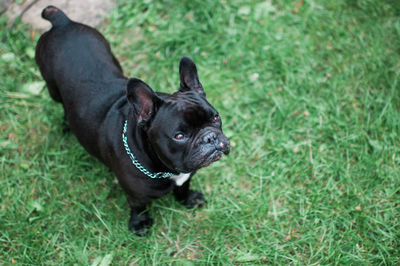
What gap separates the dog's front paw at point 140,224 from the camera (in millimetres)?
3494

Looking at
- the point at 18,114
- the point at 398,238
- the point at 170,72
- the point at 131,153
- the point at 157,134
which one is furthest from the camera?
the point at 170,72

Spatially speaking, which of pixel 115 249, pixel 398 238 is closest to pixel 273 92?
pixel 398 238

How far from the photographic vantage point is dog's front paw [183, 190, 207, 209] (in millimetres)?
3674

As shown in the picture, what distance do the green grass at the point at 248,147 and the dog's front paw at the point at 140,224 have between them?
92mm

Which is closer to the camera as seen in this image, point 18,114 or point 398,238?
point 398,238

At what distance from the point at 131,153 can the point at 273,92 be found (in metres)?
2.31

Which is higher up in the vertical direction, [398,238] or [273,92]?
[273,92]

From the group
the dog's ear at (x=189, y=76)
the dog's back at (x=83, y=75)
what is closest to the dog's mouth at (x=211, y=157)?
the dog's ear at (x=189, y=76)

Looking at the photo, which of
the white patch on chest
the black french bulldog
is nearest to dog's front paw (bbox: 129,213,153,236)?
the black french bulldog

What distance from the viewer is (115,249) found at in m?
3.46

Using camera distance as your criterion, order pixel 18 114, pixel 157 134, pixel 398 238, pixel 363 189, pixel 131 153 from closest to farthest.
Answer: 1. pixel 157 134
2. pixel 131 153
3. pixel 398 238
4. pixel 363 189
5. pixel 18 114

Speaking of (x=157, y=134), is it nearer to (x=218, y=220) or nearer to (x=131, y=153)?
(x=131, y=153)

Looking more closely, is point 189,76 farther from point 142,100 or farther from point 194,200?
point 194,200

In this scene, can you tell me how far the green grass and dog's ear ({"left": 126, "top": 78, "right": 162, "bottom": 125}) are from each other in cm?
143
